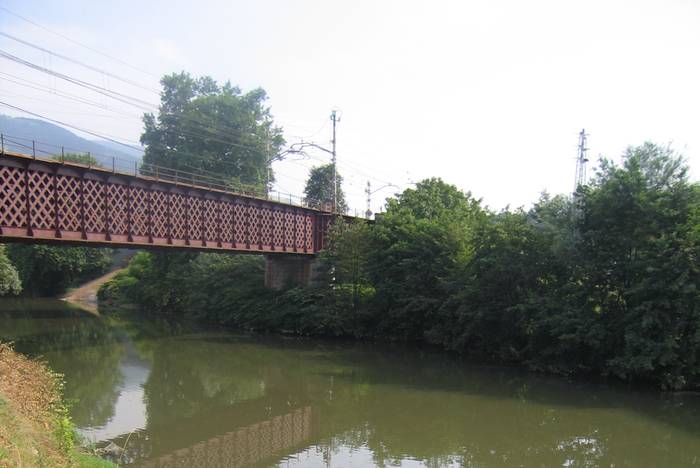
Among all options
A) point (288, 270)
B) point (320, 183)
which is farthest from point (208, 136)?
point (288, 270)

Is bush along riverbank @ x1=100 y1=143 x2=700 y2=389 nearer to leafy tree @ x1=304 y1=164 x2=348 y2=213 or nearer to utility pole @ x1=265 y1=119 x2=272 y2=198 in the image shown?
utility pole @ x1=265 y1=119 x2=272 y2=198

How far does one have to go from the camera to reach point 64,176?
23.7 m

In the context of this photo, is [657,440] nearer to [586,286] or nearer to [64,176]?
[586,286]

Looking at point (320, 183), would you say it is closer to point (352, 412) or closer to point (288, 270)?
point (288, 270)

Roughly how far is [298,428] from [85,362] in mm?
13964

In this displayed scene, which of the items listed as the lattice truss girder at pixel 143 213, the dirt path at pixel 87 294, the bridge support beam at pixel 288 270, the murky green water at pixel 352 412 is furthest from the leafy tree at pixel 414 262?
the dirt path at pixel 87 294

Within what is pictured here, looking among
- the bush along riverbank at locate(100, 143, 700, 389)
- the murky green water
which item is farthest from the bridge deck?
the murky green water

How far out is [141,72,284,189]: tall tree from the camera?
5562 cm

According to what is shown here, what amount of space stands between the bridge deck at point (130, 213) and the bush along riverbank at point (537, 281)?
4.22 m

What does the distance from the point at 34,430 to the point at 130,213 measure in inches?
680

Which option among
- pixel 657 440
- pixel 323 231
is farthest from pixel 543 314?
pixel 323 231

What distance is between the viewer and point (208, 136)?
183 feet

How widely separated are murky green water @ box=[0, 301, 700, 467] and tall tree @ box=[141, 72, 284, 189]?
3039 centimetres

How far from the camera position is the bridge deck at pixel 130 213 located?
2217 centimetres
